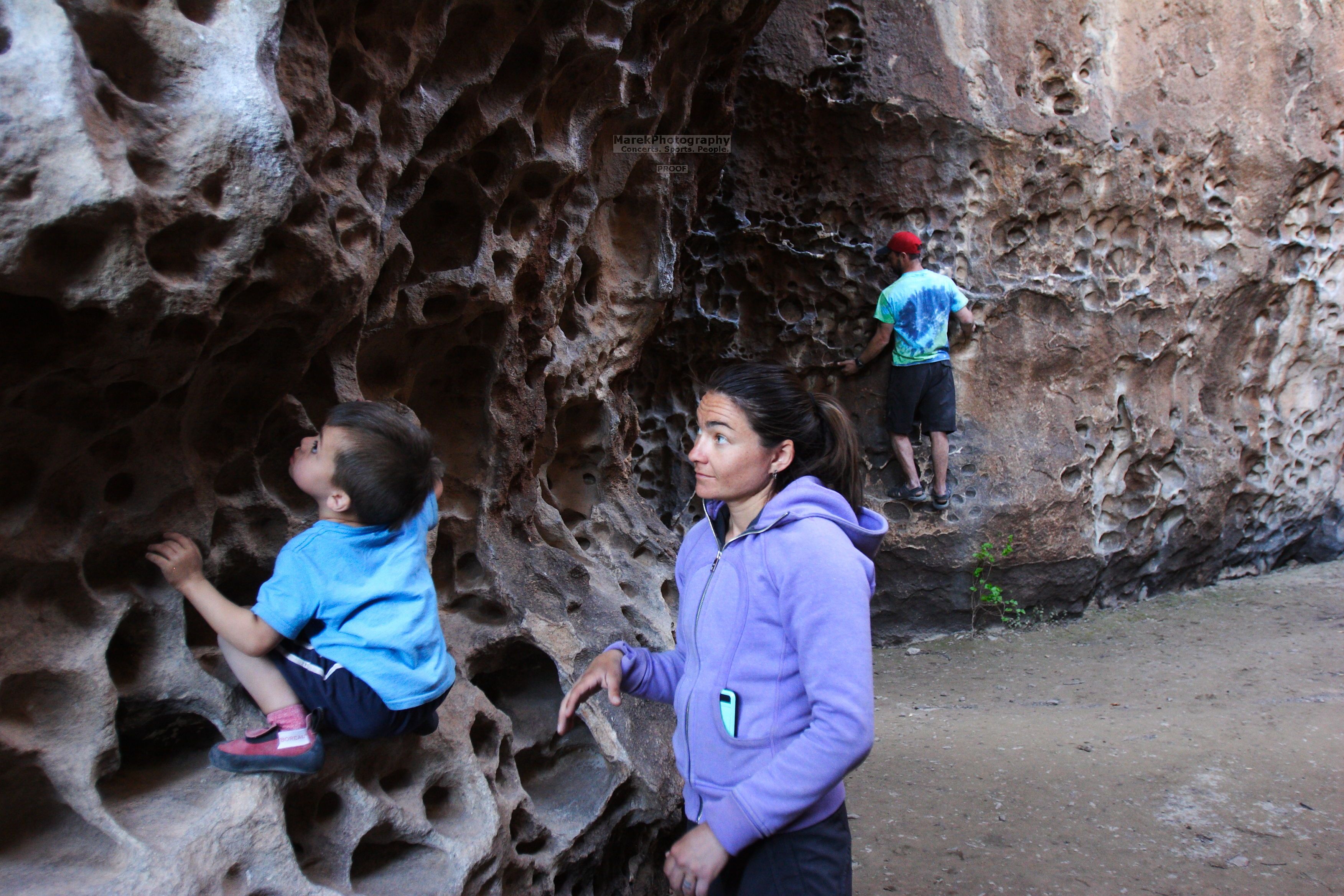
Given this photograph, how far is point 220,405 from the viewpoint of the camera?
1854 mm

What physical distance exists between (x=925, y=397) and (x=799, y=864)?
3.90m

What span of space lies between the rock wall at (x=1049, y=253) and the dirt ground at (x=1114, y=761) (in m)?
0.59

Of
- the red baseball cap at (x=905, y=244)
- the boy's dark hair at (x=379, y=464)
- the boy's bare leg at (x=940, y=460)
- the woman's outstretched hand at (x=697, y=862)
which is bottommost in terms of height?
the boy's bare leg at (x=940, y=460)

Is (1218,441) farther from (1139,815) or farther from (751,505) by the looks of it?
(751,505)

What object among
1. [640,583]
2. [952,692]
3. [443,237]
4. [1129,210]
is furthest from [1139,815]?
[1129,210]

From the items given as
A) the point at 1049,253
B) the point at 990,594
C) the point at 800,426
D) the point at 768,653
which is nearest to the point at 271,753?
the point at 768,653

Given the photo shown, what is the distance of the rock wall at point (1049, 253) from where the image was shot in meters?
4.88

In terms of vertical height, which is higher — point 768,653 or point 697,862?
point 768,653

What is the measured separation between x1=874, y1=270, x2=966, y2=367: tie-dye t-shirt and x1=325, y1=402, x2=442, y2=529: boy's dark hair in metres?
3.58

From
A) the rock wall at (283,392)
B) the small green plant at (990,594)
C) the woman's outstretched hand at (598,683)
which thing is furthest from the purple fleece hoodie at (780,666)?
the small green plant at (990,594)

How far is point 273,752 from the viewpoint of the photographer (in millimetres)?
1604

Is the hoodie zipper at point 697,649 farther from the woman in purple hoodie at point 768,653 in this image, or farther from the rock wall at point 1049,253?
the rock wall at point 1049,253

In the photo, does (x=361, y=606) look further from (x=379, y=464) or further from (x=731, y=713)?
(x=731, y=713)

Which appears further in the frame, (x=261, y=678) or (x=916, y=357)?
(x=916, y=357)
